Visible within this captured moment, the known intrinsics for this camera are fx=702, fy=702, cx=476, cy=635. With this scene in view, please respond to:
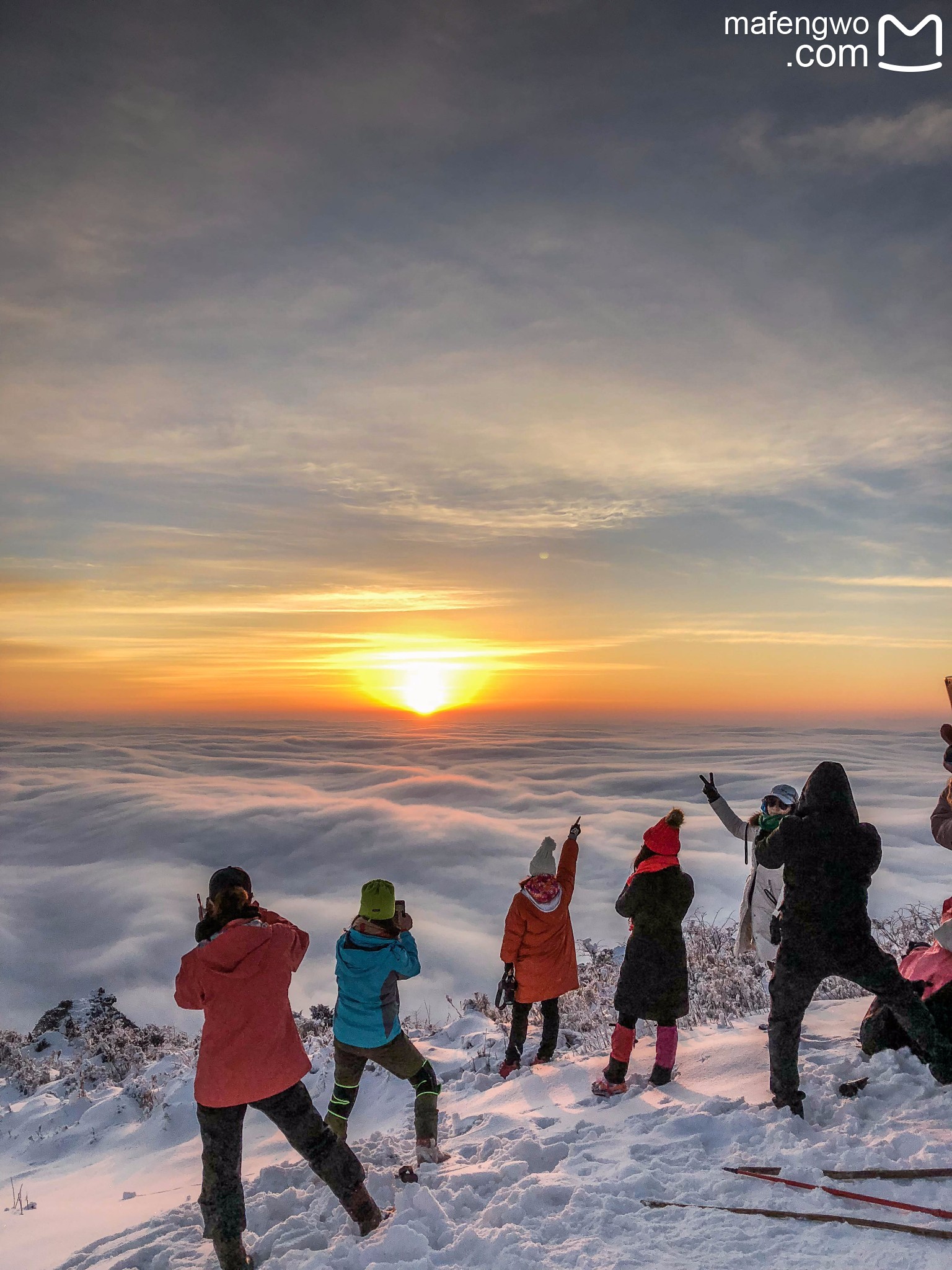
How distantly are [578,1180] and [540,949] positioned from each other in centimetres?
227

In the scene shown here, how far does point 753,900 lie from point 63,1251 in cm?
572

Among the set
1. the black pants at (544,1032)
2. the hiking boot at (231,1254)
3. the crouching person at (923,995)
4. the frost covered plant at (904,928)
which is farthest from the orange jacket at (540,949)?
the frost covered plant at (904,928)

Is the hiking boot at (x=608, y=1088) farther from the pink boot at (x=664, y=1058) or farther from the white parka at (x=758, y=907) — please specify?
the white parka at (x=758, y=907)

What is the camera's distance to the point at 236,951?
3.79m

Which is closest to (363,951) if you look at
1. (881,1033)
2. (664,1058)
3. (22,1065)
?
(664,1058)

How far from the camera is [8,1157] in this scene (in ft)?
22.7

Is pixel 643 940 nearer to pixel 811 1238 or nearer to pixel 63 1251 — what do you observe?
pixel 811 1238

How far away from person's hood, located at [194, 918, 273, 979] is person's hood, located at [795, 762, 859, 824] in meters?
3.47

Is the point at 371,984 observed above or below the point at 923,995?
above

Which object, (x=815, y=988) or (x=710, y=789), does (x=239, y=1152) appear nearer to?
(x=815, y=988)

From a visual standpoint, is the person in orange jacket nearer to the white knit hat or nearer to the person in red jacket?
the white knit hat

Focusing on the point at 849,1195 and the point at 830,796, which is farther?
the point at 830,796

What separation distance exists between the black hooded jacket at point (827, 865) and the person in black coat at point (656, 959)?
3.34 ft

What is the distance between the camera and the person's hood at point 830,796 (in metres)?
4.52
